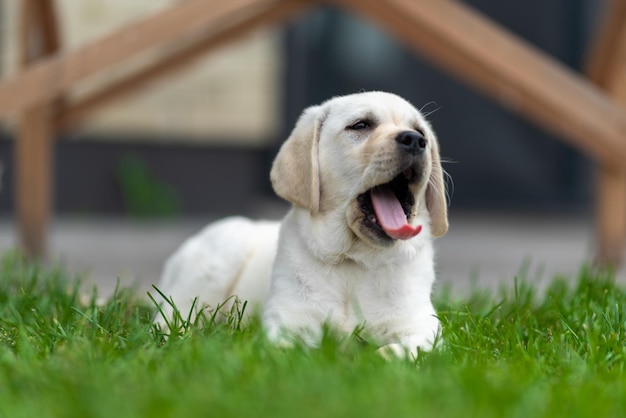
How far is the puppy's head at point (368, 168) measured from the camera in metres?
2.77

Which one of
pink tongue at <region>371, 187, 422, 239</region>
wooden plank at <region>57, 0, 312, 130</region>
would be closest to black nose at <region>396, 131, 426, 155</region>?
pink tongue at <region>371, 187, 422, 239</region>

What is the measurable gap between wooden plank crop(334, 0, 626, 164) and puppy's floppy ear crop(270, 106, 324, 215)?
168cm

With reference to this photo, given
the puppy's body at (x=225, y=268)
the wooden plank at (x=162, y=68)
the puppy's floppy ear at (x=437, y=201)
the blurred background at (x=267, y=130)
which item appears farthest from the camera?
the blurred background at (x=267, y=130)

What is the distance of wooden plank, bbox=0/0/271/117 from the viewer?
14.5 ft

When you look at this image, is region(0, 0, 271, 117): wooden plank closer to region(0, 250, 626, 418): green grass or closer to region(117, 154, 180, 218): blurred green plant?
region(0, 250, 626, 418): green grass

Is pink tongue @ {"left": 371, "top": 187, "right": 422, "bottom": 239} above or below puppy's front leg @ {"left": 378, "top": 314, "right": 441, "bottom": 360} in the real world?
above

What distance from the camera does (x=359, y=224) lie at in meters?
2.86

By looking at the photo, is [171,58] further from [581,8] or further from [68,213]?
[581,8]

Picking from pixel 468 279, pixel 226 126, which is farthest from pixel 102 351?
pixel 226 126

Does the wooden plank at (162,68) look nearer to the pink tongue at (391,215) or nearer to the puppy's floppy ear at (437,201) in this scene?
the puppy's floppy ear at (437,201)

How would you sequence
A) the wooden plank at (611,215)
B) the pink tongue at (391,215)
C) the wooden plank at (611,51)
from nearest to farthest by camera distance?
1. the pink tongue at (391,215)
2. the wooden plank at (611,51)
3. the wooden plank at (611,215)

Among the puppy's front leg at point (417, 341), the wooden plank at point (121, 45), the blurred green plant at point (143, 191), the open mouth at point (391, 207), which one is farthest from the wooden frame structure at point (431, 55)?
the blurred green plant at point (143, 191)

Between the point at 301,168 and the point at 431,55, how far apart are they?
2.35 meters

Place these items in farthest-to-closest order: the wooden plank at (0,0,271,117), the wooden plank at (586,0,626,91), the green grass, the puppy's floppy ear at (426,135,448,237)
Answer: the wooden plank at (586,0,626,91)
the wooden plank at (0,0,271,117)
the puppy's floppy ear at (426,135,448,237)
the green grass
